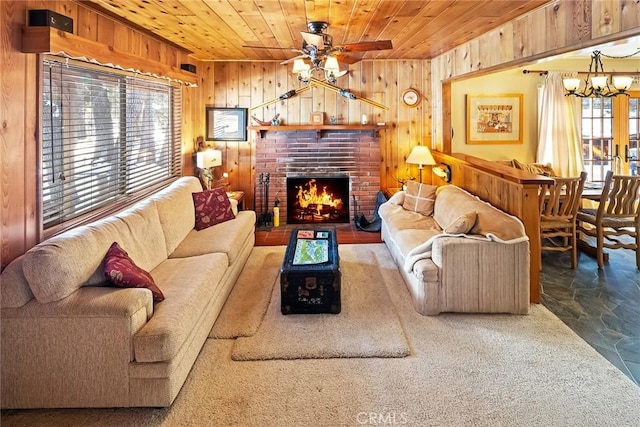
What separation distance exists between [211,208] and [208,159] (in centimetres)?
143

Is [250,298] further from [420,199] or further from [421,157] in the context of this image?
[421,157]

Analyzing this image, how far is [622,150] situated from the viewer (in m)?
6.93

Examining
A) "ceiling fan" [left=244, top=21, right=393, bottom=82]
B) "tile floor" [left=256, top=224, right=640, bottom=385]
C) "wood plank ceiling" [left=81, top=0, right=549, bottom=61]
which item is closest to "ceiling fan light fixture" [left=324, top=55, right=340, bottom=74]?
"ceiling fan" [left=244, top=21, right=393, bottom=82]

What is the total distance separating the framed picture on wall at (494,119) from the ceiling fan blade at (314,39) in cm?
405

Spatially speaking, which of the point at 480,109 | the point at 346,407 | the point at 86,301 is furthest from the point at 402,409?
the point at 480,109

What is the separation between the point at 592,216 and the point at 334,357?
148 inches

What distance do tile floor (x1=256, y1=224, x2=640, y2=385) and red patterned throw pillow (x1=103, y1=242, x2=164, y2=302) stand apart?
2.98 meters

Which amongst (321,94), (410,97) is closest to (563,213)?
(410,97)

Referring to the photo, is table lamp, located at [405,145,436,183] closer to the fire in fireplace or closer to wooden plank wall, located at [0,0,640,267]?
wooden plank wall, located at [0,0,640,267]

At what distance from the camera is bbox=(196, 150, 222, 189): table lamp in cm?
577

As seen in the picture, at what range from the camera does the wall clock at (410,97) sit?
643 cm

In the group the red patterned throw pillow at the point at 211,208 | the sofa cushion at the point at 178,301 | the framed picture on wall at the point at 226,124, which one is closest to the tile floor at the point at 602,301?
the sofa cushion at the point at 178,301

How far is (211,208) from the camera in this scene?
15.2 ft

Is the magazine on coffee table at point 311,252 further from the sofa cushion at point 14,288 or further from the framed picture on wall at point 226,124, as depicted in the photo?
the framed picture on wall at point 226,124
